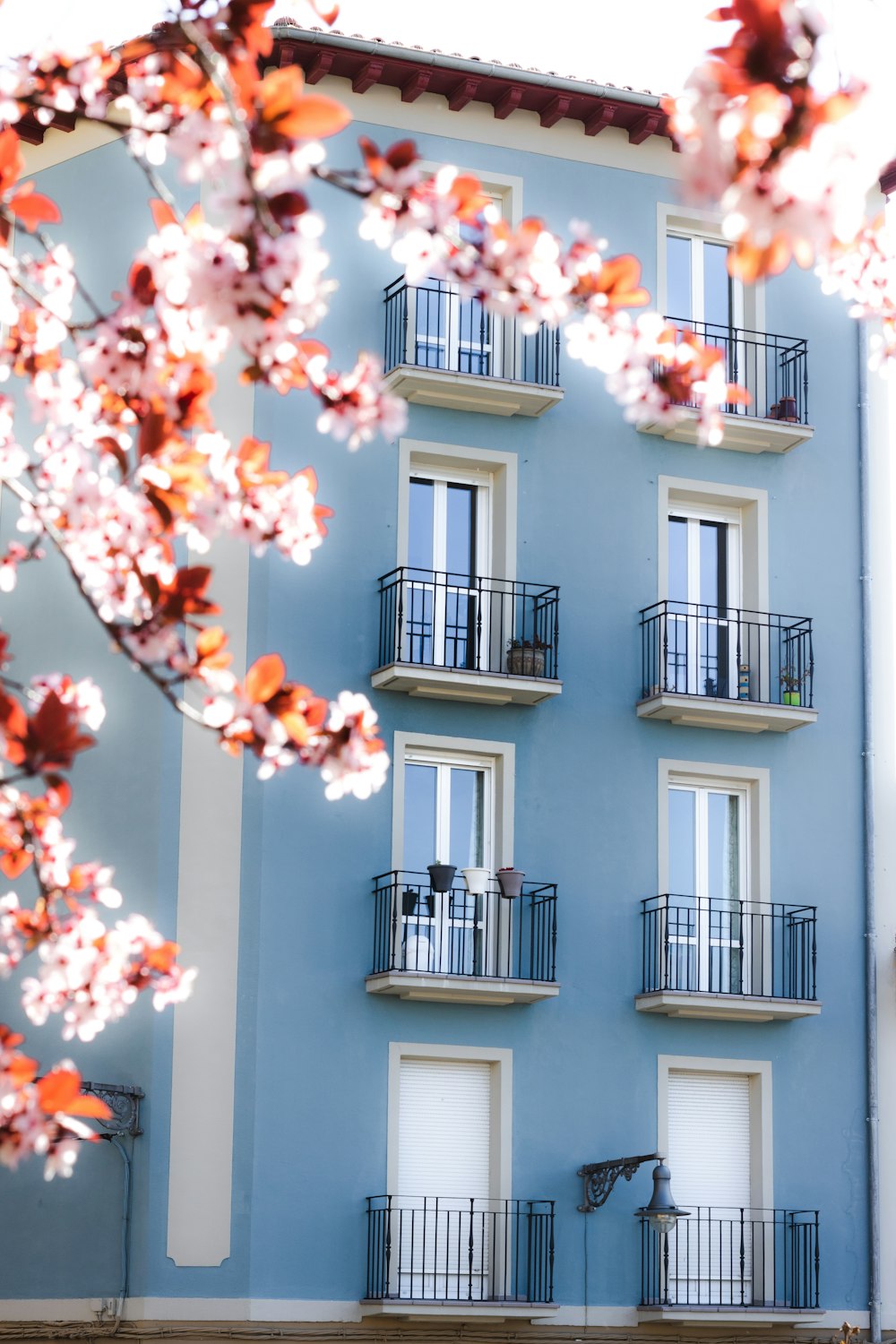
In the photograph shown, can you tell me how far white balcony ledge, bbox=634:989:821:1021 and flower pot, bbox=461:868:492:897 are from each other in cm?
187

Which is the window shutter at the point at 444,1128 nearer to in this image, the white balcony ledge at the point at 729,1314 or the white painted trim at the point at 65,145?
the white balcony ledge at the point at 729,1314

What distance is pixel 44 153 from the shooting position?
19.8m

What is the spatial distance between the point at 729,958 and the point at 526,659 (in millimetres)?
3448

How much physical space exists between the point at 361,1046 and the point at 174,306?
43.4 feet

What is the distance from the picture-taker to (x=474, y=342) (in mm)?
19656

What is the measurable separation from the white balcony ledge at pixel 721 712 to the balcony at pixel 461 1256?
4627mm

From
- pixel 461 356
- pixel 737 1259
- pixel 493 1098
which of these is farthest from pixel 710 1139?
pixel 461 356

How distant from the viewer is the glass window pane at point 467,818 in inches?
734

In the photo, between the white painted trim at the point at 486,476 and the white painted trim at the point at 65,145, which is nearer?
the white painted trim at the point at 486,476

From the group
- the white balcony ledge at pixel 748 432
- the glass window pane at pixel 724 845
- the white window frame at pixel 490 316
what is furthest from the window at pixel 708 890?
the white window frame at pixel 490 316

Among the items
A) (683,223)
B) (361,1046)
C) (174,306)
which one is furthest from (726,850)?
(174,306)

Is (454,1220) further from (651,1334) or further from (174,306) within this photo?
(174,306)

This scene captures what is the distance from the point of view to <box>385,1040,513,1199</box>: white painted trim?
17.6 meters

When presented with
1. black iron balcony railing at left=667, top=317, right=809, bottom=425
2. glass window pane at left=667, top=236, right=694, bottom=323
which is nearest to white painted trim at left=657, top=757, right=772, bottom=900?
black iron balcony railing at left=667, top=317, right=809, bottom=425
